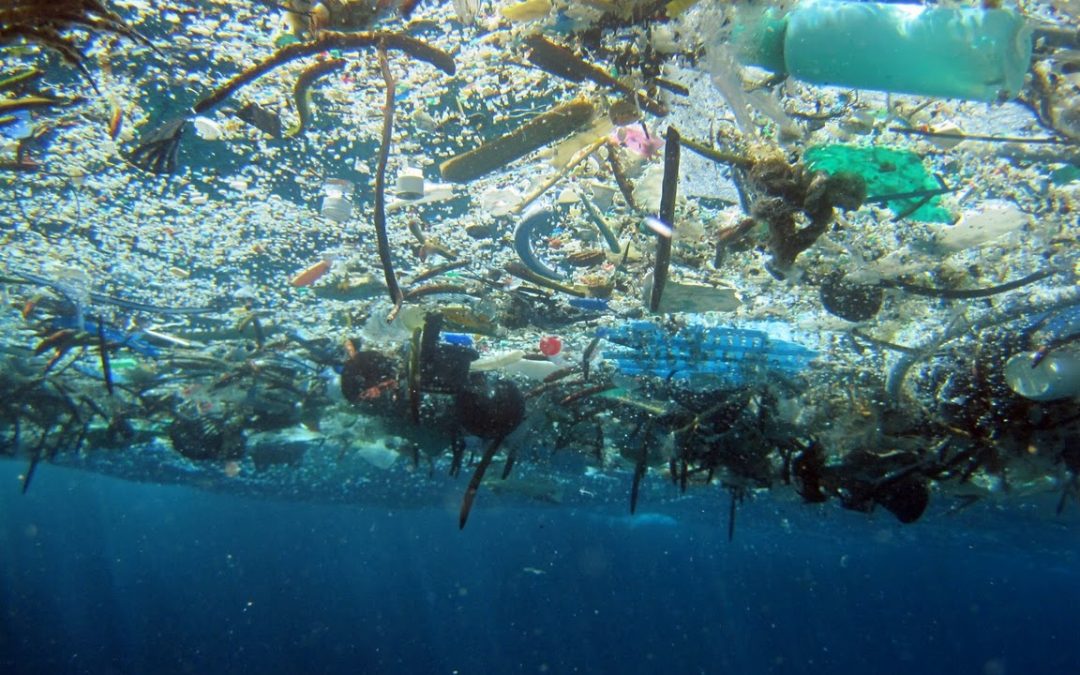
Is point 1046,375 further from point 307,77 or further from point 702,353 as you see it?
point 307,77

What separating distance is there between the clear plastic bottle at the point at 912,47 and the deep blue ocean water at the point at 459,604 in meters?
64.5

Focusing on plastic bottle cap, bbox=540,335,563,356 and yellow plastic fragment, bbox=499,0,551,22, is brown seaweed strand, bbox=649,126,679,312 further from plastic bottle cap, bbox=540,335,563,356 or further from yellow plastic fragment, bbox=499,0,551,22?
plastic bottle cap, bbox=540,335,563,356

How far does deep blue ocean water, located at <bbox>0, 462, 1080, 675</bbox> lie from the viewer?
8431 cm

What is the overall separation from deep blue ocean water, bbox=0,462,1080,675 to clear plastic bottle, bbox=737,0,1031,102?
2541 inches

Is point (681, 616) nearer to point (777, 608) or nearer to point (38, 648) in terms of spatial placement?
point (777, 608)

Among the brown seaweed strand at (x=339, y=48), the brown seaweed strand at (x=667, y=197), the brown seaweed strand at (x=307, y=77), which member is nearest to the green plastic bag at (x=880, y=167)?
the brown seaweed strand at (x=667, y=197)

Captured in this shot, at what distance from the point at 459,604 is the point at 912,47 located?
17310 centimetres

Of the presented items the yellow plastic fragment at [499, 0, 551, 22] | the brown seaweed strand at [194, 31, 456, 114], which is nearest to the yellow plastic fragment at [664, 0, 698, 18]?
the yellow plastic fragment at [499, 0, 551, 22]

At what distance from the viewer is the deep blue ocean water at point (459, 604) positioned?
3319 inches

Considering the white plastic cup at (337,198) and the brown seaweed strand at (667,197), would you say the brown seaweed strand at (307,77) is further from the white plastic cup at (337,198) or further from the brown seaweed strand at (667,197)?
the brown seaweed strand at (667,197)

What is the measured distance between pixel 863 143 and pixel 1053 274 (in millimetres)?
3035

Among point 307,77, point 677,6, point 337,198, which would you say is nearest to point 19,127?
point 337,198

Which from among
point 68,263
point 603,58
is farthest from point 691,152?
point 68,263

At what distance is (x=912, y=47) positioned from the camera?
8.36ft
